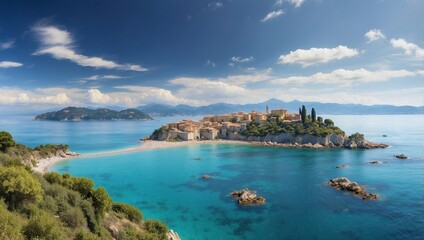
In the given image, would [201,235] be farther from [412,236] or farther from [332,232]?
[412,236]

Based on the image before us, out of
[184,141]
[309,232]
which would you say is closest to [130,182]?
[309,232]

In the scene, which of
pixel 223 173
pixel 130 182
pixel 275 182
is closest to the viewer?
pixel 275 182

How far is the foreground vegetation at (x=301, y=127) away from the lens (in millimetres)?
79625

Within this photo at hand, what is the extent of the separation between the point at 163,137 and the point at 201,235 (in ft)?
248

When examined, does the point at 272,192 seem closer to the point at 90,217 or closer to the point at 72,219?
the point at 90,217

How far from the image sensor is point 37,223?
10.5 m

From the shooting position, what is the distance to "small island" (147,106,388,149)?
255 ft

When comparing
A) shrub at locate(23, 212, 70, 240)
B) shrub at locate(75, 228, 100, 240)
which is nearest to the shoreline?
shrub at locate(75, 228, 100, 240)

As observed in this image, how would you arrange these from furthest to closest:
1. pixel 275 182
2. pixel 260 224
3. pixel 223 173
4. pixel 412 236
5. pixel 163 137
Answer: pixel 163 137 < pixel 223 173 < pixel 275 182 < pixel 260 224 < pixel 412 236

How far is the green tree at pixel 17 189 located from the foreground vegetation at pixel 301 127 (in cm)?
7564

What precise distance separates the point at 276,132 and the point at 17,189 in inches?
3144

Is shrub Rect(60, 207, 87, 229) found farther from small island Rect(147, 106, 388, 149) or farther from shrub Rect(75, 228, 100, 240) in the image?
small island Rect(147, 106, 388, 149)

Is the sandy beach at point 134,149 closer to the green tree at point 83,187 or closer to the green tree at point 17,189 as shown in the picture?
the green tree at point 83,187

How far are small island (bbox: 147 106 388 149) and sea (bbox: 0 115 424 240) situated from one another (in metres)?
11.4
